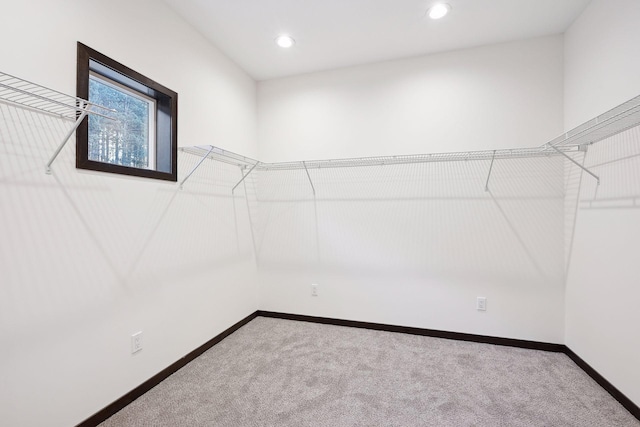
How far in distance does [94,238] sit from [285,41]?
2051 mm

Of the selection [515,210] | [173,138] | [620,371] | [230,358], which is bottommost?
[230,358]

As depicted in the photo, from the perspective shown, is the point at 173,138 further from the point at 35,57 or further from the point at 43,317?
the point at 43,317

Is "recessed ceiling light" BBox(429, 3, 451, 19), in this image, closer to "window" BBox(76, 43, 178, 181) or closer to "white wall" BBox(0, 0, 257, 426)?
"white wall" BBox(0, 0, 257, 426)

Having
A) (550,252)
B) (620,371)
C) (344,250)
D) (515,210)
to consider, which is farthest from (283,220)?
(620,371)

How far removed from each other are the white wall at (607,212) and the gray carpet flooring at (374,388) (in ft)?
0.93

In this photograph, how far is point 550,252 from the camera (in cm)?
245

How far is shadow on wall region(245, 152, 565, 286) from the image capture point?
2.47m

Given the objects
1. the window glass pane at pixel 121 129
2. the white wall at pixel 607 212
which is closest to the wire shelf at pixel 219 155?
the window glass pane at pixel 121 129

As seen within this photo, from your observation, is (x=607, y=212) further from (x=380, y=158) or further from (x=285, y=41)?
(x=285, y=41)

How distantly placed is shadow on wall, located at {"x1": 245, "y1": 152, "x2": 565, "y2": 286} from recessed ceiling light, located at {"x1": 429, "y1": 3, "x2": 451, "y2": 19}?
3.79 feet

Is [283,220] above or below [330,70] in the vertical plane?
below

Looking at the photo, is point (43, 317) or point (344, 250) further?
point (344, 250)

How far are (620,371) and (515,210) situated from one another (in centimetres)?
123

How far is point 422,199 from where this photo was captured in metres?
2.73
